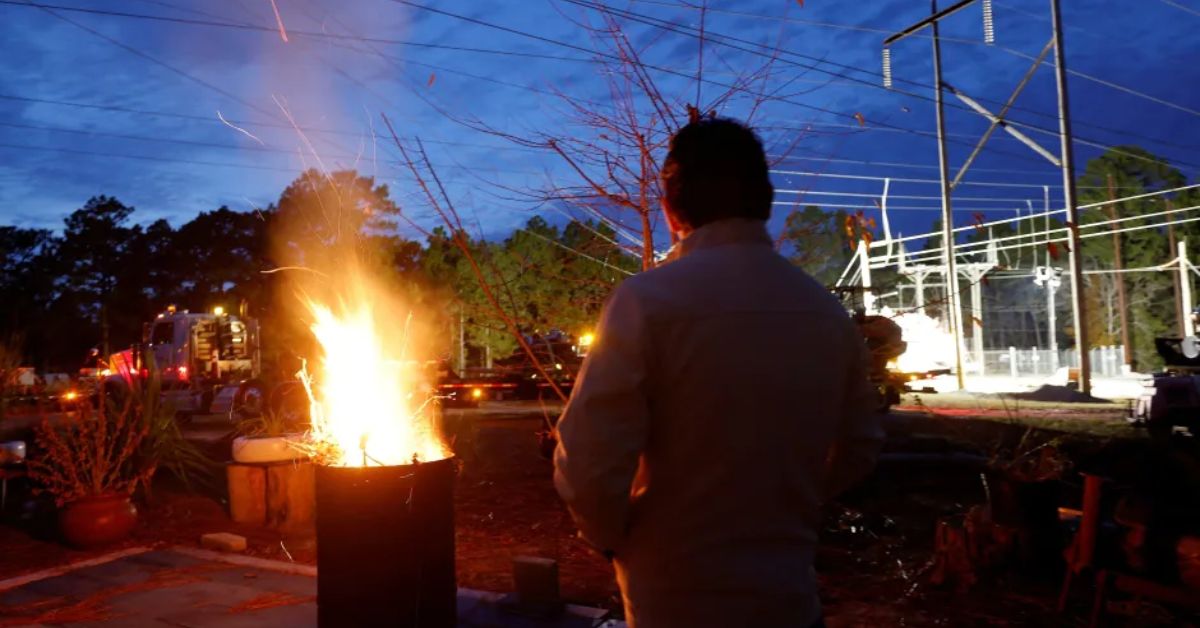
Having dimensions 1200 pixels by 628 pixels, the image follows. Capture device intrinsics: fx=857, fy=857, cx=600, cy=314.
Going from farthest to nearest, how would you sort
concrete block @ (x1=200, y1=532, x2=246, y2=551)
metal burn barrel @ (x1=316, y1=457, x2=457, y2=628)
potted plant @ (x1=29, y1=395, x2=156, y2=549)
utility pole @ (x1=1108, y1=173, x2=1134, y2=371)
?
utility pole @ (x1=1108, y1=173, x2=1134, y2=371), potted plant @ (x1=29, y1=395, x2=156, y2=549), concrete block @ (x1=200, y1=532, x2=246, y2=551), metal burn barrel @ (x1=316, y1=457, x2=457, y2=628)

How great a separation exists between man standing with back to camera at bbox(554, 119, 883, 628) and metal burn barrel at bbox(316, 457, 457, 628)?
2.33 metres

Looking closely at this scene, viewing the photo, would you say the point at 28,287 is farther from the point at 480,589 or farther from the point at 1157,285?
the point at 1157,285

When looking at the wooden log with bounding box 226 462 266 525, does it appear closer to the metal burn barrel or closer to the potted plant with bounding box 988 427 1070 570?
the metal burn barrel

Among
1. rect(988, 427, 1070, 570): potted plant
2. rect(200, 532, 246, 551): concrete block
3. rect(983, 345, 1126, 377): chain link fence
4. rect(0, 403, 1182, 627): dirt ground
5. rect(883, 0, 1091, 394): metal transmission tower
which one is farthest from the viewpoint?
rect(983, 345, 1126, 377): chain link fence

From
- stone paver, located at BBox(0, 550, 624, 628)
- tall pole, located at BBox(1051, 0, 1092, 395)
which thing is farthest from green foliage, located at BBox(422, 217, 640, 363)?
tall pole, located at BBox(1051, 0, 1092, 395)

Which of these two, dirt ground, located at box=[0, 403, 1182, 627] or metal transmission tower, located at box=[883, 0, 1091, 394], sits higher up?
metal transmission tower, located at box=[883, 0, 1091, 394]

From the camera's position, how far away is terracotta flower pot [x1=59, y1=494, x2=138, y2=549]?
272 inches

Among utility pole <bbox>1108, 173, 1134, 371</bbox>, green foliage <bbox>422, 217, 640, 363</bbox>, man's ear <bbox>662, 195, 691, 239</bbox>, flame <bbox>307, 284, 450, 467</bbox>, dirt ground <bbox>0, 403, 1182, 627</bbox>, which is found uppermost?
utility pole <bbox>1108, 173, 1134, 371</bbox>

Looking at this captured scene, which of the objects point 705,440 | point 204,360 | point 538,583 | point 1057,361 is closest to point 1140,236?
point 1057,361

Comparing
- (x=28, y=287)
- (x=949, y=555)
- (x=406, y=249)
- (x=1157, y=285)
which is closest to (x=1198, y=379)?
(x=949, y=555)

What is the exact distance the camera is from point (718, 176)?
178cm

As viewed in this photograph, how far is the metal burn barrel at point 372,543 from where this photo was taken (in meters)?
3.77

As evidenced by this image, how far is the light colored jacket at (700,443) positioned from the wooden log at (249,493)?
280 inches

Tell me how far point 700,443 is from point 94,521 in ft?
23.0
